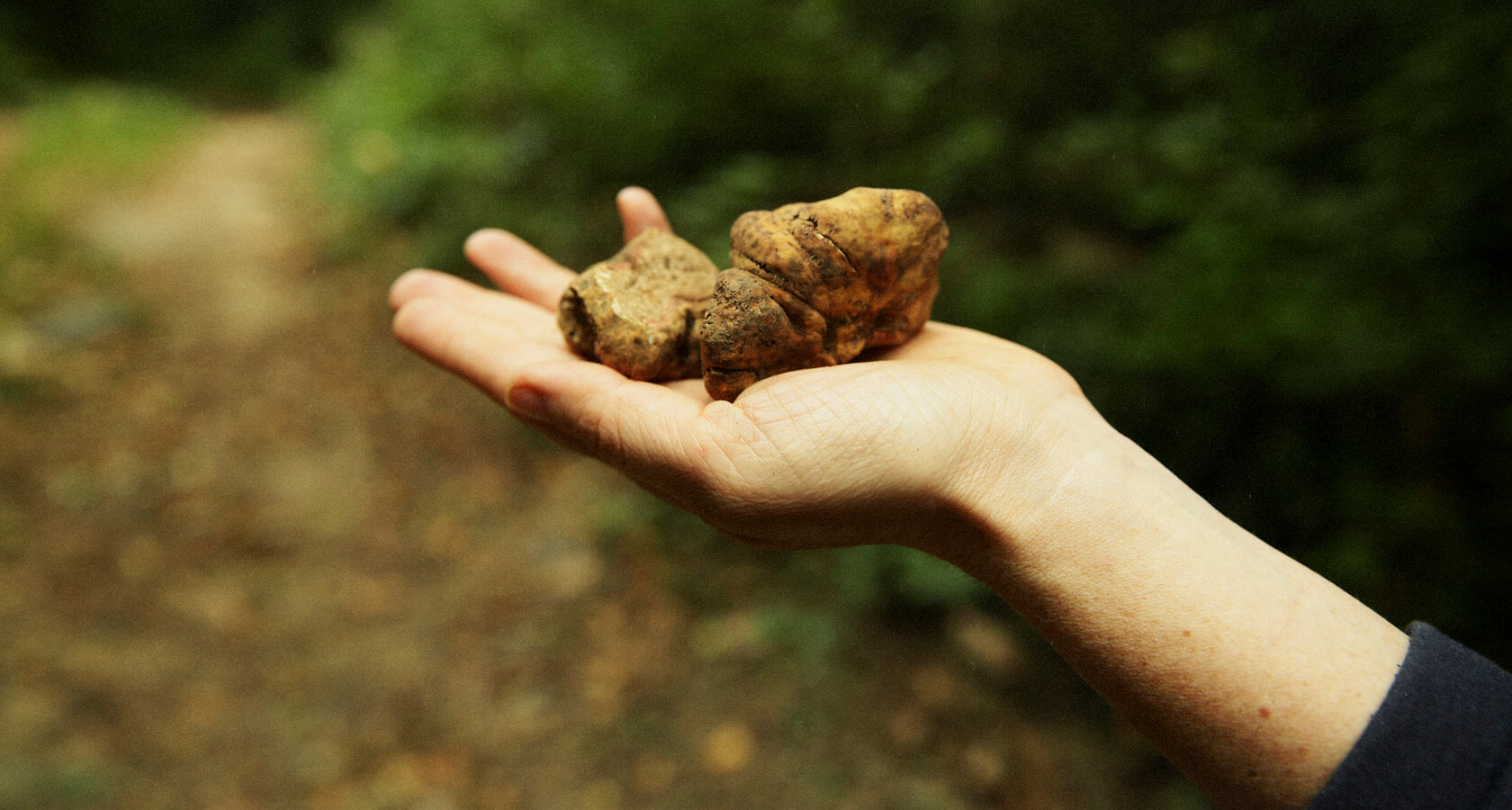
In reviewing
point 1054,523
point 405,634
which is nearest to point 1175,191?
point 1054,523

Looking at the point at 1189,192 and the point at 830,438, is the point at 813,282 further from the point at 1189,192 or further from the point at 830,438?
the point at 1189,192

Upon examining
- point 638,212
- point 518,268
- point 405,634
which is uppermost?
point 638,212

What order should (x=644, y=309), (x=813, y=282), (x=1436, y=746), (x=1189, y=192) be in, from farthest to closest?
(x=1189, y=192), (x=644, y=309), (x=813, y=282), (x=1436, y=746)

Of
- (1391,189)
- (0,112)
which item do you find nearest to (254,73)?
(0,112)

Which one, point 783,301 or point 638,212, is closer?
point 783,301

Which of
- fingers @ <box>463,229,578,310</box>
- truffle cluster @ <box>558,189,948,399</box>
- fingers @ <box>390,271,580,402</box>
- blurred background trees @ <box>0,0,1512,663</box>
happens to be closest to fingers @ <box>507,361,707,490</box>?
truffle cluster @ <box>558,189,948,399</box>

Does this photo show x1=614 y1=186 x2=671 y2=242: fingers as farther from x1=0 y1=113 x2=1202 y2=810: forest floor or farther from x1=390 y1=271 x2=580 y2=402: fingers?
x1=0 y1=113 x2=1202 y2=810: forest floor
